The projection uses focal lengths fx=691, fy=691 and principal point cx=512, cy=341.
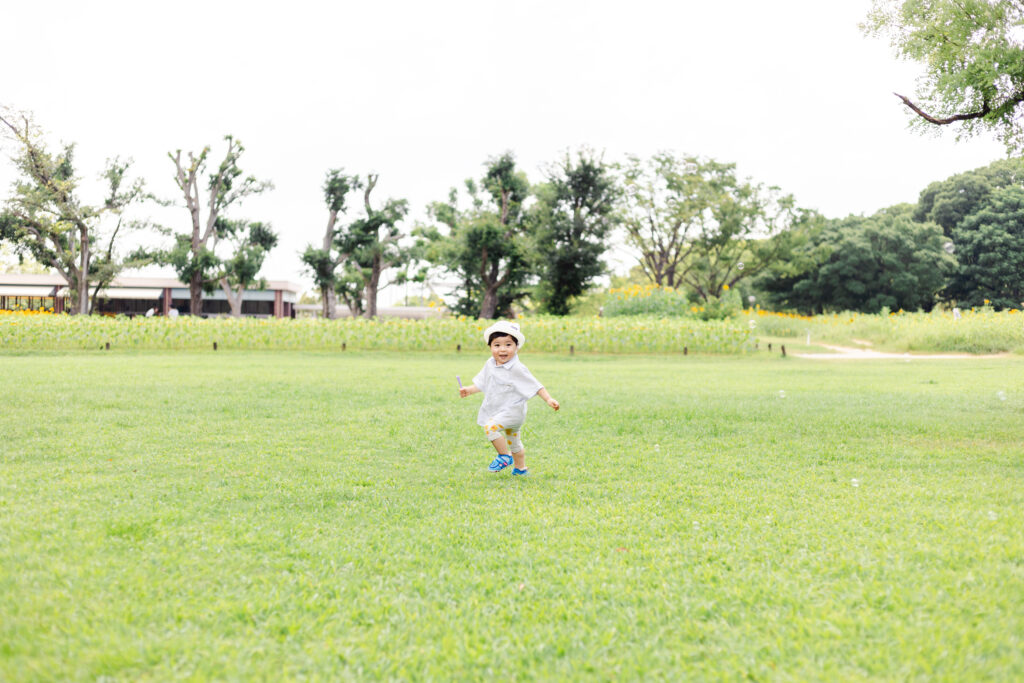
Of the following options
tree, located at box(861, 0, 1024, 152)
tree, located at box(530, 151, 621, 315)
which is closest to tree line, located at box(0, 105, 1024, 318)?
tree, located at box(530, 151, 621, 315)

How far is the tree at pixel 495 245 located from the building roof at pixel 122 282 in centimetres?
1925

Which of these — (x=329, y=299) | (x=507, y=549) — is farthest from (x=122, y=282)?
(x=507, y=549)

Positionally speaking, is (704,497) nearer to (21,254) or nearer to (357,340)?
(357,340)

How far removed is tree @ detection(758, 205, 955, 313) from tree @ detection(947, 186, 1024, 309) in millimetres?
1201

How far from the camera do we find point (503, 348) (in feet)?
17.3

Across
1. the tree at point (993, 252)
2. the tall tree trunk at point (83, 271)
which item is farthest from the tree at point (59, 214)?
the tree at point (993, 252)

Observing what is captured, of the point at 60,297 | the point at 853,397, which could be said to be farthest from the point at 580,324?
the point at 60,297

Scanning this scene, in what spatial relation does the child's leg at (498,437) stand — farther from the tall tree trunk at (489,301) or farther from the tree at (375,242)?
the tree at (375,242)

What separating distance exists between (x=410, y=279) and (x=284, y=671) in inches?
1419

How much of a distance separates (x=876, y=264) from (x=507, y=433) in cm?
4064

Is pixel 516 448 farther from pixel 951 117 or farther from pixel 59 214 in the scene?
pixel 59 214

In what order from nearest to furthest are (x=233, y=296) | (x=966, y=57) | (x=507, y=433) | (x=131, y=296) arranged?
(x=507, y=433) < (x=966, y=57) < (x=233, y=296) < (x=131, y=296)

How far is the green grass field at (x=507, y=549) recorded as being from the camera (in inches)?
98.2

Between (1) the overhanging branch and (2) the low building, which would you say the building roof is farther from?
(1) the overhanging branch
